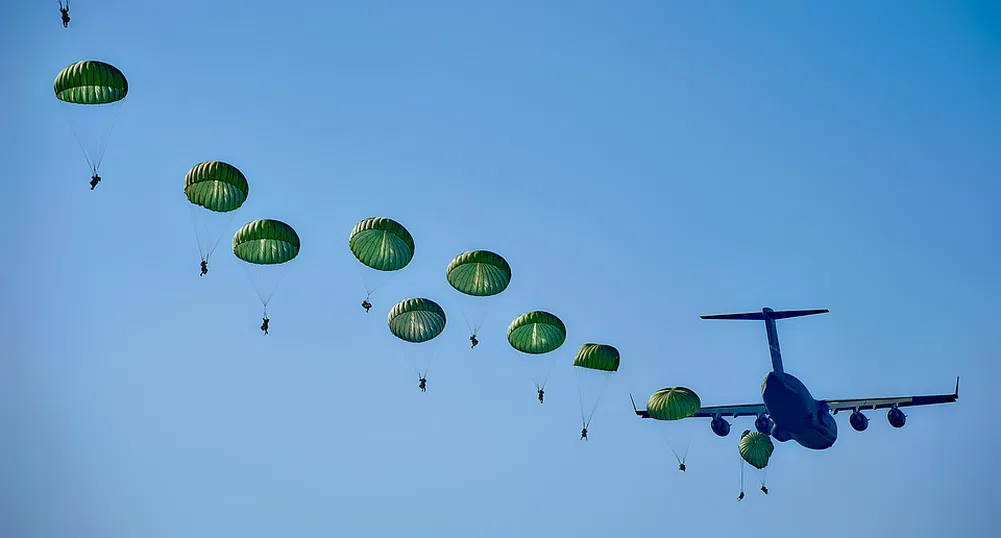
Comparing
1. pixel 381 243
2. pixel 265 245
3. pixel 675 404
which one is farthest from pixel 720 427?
pixel 265 245

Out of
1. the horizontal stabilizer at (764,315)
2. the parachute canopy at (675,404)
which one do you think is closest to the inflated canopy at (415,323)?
the parachute canopy at (675,404)

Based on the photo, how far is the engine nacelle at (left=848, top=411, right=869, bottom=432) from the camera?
69688 millimetres

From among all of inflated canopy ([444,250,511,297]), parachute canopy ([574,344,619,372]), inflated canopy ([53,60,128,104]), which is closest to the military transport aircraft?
parachute canopy ([574,344,619,372])

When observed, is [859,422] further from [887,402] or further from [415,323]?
[415,323]

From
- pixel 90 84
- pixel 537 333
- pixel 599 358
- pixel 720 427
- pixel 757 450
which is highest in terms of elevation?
pixel 90 84

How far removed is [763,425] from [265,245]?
131 feet

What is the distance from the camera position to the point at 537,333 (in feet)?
157

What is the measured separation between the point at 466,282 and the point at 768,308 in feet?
110

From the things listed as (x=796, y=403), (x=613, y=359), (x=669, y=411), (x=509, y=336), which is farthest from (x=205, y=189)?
(x=796, y=403)

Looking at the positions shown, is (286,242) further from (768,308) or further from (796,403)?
(768,308)

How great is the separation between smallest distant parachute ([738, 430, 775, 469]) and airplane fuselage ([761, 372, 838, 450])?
4.30 meters

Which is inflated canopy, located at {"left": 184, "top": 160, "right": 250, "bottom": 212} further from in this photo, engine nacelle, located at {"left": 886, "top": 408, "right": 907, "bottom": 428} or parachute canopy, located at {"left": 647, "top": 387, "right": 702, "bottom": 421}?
engine nacelle, located at {"left": 886, "top": 408, "right": 907, "bottom": 428}

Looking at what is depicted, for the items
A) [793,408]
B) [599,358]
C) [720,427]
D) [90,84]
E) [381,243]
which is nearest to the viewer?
[90,84]

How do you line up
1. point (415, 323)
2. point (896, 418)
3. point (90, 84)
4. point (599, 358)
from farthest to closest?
point (896, 418) → point (599, 358) → point (415, 323) → point (90, 84)
